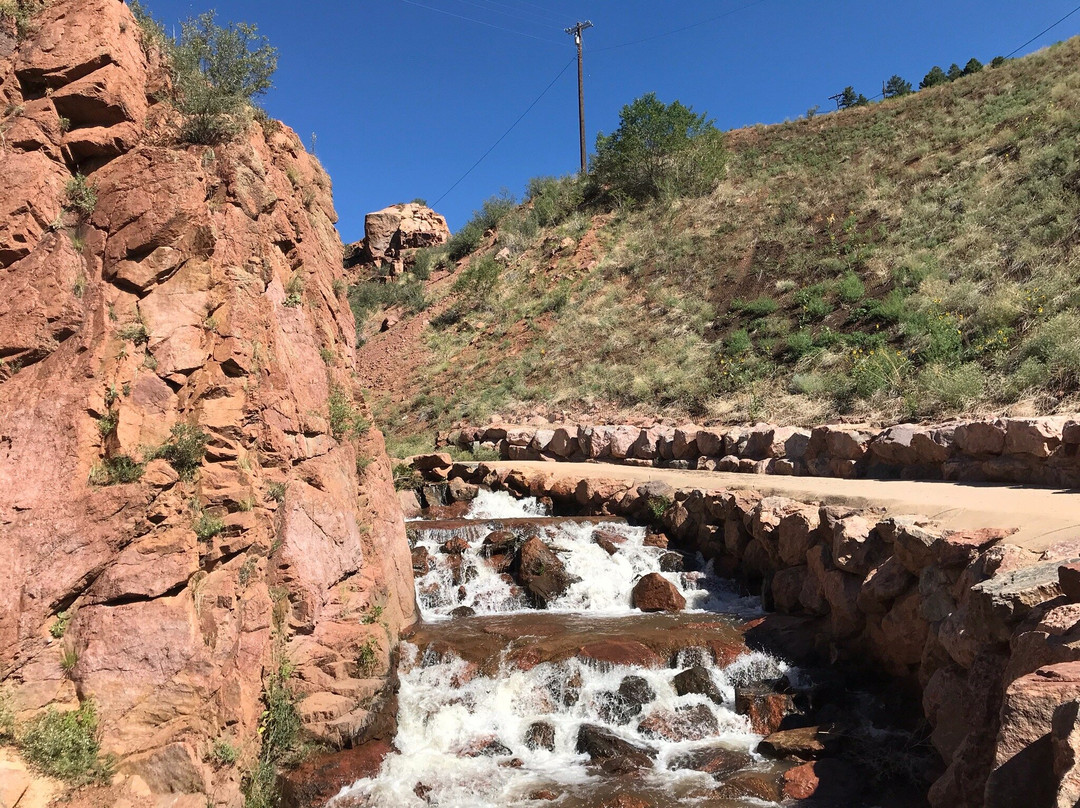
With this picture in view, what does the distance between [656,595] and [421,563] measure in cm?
338

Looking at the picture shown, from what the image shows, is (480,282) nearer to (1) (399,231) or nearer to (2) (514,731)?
(1) (399,231)

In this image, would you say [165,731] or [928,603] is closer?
[165,731]

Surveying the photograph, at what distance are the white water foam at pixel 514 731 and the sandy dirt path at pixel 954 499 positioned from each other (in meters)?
2.30

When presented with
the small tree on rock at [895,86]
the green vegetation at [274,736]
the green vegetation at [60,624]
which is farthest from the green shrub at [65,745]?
the small tree on rock at [895,86]

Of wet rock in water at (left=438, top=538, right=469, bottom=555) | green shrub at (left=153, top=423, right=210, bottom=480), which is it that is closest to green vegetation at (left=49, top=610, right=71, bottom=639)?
green shrub at (left=153, top=423, right=210, bottom=480)

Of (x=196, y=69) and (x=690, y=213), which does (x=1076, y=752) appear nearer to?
(x=196, y=69)

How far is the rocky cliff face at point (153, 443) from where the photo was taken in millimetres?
4312

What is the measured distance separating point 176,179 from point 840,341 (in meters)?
14.4

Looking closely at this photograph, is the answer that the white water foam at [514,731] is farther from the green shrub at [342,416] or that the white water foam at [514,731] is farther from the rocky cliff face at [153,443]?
the green shrub at [342,416]

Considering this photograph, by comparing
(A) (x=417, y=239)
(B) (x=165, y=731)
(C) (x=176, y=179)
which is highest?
(A) (x=417, y=239)

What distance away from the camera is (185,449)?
5.07 meters

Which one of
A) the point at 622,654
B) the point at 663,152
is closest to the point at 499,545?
the point at 622,654

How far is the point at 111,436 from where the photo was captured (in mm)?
4742

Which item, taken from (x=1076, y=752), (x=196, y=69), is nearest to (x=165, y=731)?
(x=1076, y=752)
